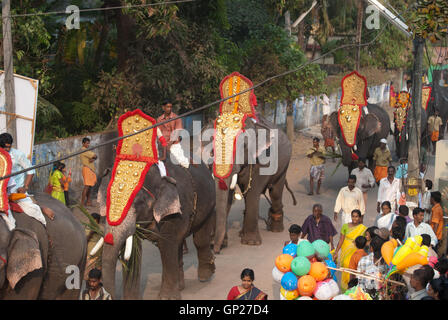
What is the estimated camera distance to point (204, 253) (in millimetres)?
10125

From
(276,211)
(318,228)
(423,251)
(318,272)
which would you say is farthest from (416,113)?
(318,272)

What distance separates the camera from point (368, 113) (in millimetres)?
16125

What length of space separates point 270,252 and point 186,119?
9366mm

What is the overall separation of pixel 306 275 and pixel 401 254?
982mm

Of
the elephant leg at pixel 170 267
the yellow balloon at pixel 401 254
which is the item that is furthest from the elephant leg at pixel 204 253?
the yellow balloon at pixel 401 254

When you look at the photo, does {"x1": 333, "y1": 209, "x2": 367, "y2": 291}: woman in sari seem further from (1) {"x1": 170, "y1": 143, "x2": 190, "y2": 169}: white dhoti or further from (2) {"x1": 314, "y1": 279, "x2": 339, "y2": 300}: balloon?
(1) {"x1": 170, "y1": 143, "x2": 190, "y2": 169}: white dhoti

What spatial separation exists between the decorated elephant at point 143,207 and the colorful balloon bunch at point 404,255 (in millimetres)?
2490

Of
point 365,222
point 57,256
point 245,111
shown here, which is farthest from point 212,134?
point 57,256

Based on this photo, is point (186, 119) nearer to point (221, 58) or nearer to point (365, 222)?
point (221, 58)

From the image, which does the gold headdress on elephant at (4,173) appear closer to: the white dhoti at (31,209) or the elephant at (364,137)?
the white dhoti at (31,209)

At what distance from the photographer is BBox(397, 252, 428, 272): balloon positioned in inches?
283

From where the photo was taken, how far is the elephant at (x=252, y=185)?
1071 cm

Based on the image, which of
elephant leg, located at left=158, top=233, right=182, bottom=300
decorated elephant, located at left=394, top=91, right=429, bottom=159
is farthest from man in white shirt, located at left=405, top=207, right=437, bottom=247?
decorated elephant, located at left=394, top=91, right=429, bottom=159

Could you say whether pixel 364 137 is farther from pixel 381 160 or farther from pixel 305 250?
pixel 305 250
